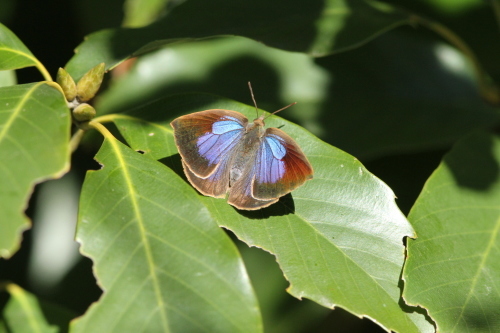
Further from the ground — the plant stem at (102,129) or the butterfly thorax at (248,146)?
the plant stem at (102,129)

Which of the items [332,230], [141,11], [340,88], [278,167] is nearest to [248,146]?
[278,167]

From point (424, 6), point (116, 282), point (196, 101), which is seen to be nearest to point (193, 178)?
point (196, 101)

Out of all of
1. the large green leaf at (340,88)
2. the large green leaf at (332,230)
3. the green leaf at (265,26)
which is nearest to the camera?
the large green leaf at (332,230)

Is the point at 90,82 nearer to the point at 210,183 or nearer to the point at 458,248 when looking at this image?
the point at 210,183

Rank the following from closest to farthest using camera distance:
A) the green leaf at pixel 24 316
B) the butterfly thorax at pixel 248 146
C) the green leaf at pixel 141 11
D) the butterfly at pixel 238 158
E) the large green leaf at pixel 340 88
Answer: the butterfly at pixel 238 158 → the butterfly thorax at pixel 248 146 → the green leaf at pixel 24 316 → the large green leaf at pixel 340 88 → the green leaf at pixel 141 11

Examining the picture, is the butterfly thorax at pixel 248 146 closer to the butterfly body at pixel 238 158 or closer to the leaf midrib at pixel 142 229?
the butterfly body at pixel 238 158

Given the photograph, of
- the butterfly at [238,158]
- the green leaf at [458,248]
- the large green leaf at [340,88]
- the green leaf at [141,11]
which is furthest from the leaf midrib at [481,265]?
the green leaf at [141,11]

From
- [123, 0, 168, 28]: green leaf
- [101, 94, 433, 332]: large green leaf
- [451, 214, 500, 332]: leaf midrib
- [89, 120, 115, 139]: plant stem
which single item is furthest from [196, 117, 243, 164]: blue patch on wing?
[123, 0, 168, 28]: green leaf
